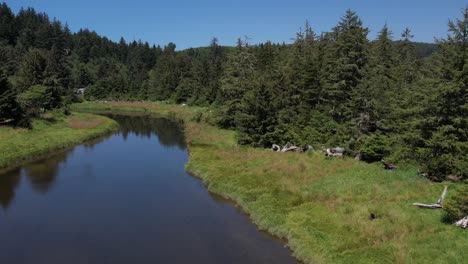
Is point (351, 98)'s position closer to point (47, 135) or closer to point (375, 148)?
point (375, 148)

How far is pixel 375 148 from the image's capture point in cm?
3441

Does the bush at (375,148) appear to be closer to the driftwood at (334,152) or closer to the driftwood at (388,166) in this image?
the driftwood at (334,152)

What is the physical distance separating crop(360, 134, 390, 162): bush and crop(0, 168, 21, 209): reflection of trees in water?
92.9 feet

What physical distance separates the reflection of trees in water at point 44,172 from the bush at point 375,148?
26.9 meters

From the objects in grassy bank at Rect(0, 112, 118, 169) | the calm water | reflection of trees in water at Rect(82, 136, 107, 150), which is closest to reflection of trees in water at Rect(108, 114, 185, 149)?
grassy bank at Rect(0, 112, 118, 169)

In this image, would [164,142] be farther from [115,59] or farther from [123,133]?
[115,59]

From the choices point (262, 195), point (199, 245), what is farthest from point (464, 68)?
point (199, 245)

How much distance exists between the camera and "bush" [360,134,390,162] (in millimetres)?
34344

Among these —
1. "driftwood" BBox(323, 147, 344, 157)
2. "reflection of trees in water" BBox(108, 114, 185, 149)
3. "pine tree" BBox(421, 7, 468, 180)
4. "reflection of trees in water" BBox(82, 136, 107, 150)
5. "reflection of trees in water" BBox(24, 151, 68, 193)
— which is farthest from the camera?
"reflection of trees in water" BBox(108, 114, 185, 149)

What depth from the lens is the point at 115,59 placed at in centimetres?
19638

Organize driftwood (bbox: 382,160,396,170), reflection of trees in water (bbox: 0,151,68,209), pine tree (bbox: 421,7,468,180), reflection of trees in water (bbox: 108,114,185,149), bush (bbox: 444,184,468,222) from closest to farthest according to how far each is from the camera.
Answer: bush (bbox: 444,184,468,222)
pine tree (bbox: 421,7,468,180)
driftwood (bbox: 382,160,396,170)
reflection of trees in water (bbox: 0,151,68,209)
reflection of trees in water (bbox: 108,114,185,149)

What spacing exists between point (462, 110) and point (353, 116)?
39.3 feet

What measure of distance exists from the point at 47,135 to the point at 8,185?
20215 millimetres

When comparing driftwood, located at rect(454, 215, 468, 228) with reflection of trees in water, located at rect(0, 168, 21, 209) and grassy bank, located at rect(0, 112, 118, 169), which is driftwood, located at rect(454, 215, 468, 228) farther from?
grassy bank, located at rect(0, 112, 118, 169)
